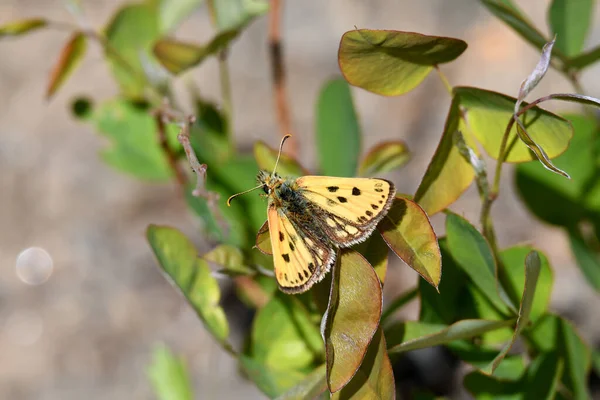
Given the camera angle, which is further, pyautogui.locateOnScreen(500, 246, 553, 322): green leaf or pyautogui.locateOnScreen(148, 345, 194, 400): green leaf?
pyautogui.locateOnScreen(148, 345, 194, 400): green leaf

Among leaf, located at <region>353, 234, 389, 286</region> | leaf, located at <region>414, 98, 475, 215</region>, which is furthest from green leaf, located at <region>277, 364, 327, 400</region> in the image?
leaf, located at <region>414, 98, 475, 215</region>

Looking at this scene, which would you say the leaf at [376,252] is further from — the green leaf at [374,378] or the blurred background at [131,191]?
the blurred background at [131,191]

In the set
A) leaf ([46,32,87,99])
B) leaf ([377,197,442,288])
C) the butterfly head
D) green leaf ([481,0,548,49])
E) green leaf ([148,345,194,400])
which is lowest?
green leaf ([148,345,194,400])

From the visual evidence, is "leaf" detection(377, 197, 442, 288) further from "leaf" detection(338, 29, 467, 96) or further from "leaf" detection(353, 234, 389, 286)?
"leaf" detection(338, 29, 467, 96)

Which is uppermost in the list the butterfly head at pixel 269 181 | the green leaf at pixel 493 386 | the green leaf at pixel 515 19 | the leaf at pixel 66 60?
the green leaf at pixel 515 19

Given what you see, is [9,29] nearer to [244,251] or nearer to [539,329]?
[244,251]

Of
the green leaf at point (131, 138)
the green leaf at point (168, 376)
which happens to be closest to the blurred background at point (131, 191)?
the green leaf at point (168, 376)
